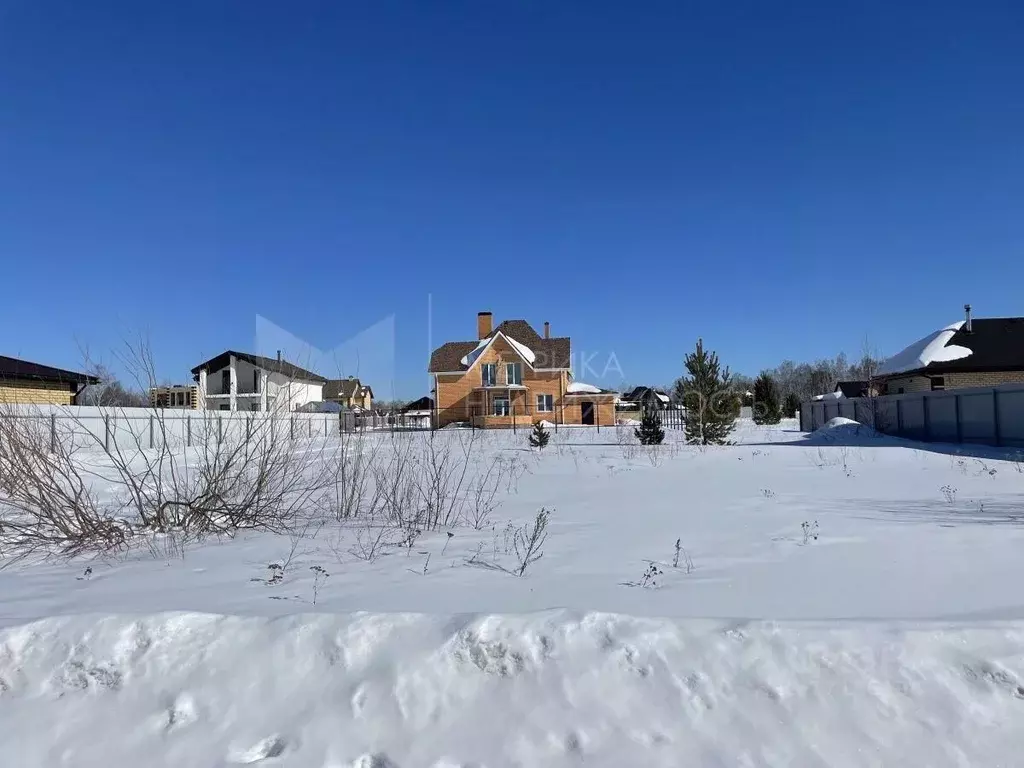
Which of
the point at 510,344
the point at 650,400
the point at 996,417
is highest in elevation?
the point at 510,344

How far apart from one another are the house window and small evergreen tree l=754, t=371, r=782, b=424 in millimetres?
17446

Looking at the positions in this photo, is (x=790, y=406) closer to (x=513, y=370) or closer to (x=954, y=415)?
(x=513, y=370)

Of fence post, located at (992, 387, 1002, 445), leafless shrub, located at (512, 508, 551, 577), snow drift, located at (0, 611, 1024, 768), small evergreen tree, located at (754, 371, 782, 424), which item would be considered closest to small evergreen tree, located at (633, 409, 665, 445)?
fence post, located at (992, 387, 1002, 445)

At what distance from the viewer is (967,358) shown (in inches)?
1115

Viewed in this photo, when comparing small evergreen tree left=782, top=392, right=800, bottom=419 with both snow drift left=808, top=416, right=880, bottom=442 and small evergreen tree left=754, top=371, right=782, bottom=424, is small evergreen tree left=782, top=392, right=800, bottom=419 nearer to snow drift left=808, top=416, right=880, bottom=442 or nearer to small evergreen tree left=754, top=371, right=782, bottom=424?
small evergreen tree left=754, top=371, right=782, bottom=424

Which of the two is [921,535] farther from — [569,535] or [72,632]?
[72,632]

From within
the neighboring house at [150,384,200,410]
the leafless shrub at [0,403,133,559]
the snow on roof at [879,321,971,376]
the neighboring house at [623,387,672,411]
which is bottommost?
the leafless shrub at [0,403,133,559]

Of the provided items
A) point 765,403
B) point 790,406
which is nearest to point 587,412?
point 765,403

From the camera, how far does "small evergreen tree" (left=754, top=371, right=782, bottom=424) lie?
43.1 meters

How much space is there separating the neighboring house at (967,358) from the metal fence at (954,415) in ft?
19.0

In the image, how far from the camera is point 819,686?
2723 millimetres

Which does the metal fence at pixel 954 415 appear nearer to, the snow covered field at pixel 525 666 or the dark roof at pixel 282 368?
the snow covered field at pixel 525 666

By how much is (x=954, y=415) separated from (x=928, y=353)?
12118 mm

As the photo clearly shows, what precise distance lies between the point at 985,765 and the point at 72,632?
166 inches
